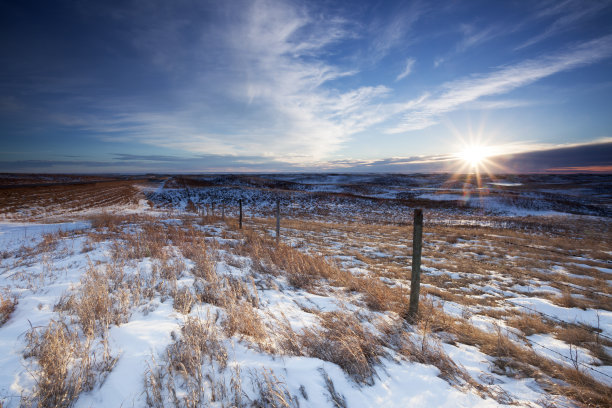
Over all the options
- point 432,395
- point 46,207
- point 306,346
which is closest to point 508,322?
point 432,395

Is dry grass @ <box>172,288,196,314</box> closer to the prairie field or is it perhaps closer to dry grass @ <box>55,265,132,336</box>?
the prairie field

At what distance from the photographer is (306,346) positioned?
286 cm

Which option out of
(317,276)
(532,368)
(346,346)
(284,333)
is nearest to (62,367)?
(284,333)

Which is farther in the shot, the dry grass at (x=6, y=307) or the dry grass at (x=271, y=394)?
the dry grass at (x=6, y=307)

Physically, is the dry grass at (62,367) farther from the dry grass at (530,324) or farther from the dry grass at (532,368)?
the dry grass at (530,324)

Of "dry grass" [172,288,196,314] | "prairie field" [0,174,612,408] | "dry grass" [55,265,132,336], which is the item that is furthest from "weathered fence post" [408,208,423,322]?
"dry grass" [55,265,132,336]

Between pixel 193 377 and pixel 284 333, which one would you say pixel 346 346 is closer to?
pixel 284 333

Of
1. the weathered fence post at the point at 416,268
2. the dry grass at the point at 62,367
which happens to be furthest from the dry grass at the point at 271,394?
the weathered fence post at the point at 416,268

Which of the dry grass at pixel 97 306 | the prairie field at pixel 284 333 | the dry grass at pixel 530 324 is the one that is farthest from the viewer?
the dry grass at pixel 530 324

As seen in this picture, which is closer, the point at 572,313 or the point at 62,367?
the point at 62,367

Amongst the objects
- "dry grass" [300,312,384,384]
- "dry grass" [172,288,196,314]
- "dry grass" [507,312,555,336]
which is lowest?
"dry grass" [507,312,555,336]

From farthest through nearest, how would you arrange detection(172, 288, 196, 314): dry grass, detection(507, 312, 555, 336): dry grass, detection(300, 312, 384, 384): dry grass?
detection(507, 312, 555, 336): dry grass < detection(172, 288, 196, 314): dry grass < detection(300, 312, 384, 384): dry grass

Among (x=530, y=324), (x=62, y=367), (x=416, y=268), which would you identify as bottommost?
(x=530, y=324)

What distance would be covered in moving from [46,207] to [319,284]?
28749mm
